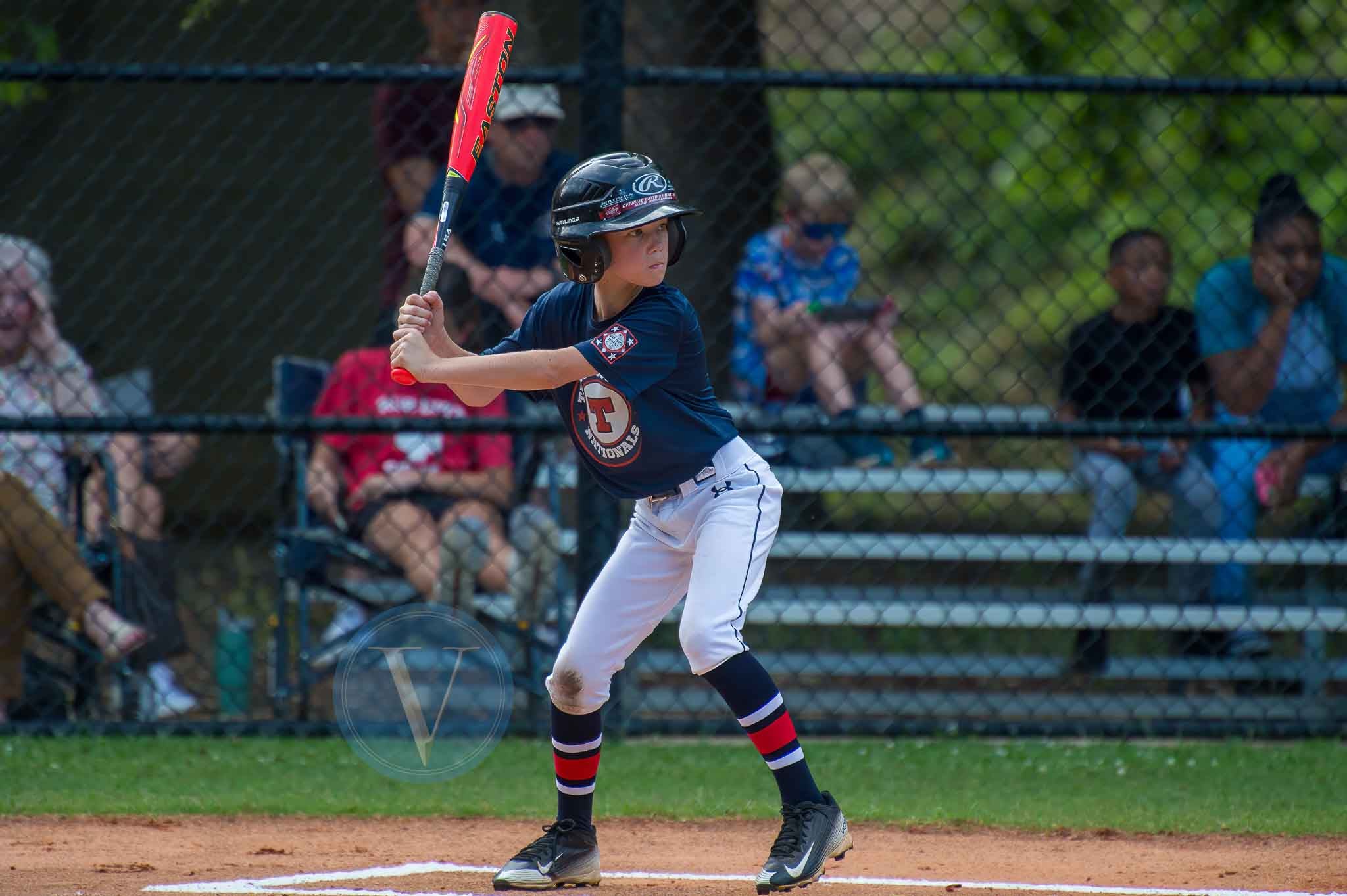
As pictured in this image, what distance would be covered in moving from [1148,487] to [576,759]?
3024mm

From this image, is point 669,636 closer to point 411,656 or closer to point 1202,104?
point 411,656

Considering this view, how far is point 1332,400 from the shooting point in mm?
5418

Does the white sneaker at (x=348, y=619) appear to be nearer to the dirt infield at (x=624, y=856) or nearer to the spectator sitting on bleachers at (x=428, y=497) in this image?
the spectator sitting on bleachers at (x=428, y=497)

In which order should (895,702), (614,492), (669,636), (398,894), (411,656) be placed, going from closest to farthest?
(398,894) < (614,492) < (411,656) < (895,702) < (669,636)

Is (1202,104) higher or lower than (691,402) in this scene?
higher

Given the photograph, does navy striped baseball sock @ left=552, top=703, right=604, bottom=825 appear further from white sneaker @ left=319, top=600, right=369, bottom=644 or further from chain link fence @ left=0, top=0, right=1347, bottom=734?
white sneaker @ left=319, top=600, right=369, bottom=644

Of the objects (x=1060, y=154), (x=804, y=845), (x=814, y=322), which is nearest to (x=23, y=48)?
(x=814, y=322)

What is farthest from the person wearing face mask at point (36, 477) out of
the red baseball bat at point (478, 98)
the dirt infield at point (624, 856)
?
the red baseball bat at point (478, 98)

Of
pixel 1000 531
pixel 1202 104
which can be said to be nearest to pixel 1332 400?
pixel 1000 531

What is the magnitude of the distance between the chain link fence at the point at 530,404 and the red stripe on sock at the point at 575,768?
1.52 meters

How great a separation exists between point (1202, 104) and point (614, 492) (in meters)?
6.26

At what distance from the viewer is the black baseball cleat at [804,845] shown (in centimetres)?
314

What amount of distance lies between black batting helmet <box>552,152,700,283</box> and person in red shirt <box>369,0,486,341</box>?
7.75ft

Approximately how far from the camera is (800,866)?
3154 mm
